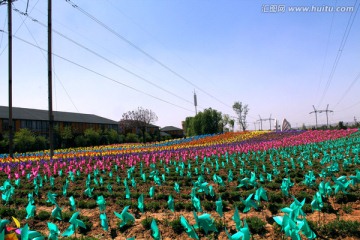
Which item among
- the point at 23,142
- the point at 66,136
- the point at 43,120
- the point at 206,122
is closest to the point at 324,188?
the point at 23,142

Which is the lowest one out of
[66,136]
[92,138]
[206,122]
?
[92,138]

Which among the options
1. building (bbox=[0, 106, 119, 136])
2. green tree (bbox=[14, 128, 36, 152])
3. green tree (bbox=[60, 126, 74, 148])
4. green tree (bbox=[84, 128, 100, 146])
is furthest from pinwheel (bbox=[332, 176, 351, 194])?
building (bbox=[0, 106, 119, 136])

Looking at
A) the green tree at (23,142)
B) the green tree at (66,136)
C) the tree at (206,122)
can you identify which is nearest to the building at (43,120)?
the green tree at (66,136)

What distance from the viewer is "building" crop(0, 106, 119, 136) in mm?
45703

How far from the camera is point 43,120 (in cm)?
5022

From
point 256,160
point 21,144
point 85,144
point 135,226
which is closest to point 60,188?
point 135,226

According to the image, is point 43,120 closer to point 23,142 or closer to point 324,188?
point 23,142

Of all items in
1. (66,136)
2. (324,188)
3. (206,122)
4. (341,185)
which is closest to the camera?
(341,185)

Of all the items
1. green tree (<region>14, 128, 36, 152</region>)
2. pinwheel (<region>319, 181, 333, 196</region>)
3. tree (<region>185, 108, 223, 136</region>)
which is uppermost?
tree (<region>185, 108, 223, 136</region>)

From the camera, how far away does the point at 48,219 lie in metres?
6.27

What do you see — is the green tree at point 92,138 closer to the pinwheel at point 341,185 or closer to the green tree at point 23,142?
the green tree at point 23,142

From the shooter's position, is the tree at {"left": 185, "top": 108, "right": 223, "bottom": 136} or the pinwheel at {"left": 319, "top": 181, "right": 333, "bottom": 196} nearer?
the pinwheel at {"left": 319, "top": 181, "right": 333, "bottom": 196}

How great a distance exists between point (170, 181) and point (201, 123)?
3957 cm

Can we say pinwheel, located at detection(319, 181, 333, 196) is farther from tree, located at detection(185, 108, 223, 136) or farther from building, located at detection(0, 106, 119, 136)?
tree, located at detection(185, 108, 223, 136)
